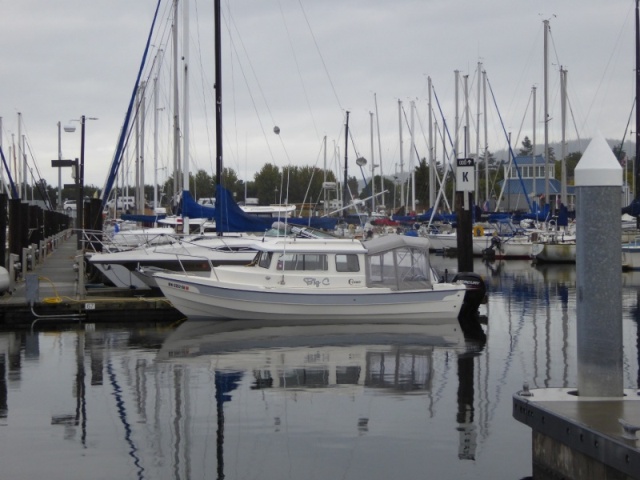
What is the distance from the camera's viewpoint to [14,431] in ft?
43.8

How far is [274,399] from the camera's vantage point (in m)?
15.4

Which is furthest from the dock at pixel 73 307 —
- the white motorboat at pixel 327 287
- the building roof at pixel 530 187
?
the building roof at pixel 530 187

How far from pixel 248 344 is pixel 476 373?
5483 millimetres

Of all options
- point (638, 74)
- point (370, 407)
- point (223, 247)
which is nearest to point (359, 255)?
point (223, 247)

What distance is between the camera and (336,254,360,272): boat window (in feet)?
78.2

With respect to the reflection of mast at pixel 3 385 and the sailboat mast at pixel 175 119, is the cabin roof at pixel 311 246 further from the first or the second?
the sailboat mast at pixel 175 119

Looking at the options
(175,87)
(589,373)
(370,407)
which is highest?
(175,87)

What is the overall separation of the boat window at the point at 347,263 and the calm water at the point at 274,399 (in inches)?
57.2

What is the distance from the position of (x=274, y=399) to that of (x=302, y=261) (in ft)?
28.9

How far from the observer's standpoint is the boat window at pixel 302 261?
78.6 ft

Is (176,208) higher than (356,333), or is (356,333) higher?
(176,208)

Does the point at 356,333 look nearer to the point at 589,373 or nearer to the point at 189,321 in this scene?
the point at 189,321

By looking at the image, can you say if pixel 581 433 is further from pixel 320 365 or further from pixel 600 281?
pixel 320 365

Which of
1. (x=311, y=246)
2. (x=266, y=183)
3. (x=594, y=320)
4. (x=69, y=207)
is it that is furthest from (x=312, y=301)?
(x=69, y=207)
